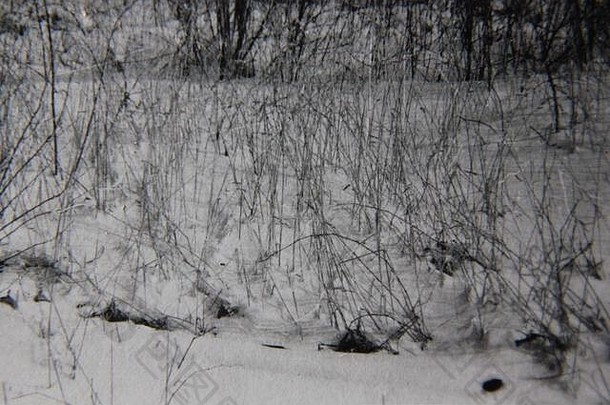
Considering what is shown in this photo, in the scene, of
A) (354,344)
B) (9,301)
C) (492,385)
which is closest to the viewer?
(492,385)

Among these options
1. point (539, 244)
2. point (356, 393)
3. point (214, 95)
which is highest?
point (214, 95)

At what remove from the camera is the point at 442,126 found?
2.60 meters

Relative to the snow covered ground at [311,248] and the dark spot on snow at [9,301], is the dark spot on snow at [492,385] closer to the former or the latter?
the snow covered ground at [311,248]

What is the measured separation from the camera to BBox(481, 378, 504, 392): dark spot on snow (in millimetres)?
1425

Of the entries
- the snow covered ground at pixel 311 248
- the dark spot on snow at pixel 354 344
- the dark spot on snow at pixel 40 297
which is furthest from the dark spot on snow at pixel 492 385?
the dark spot on snow at pixel 40 297

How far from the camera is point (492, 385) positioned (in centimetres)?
144

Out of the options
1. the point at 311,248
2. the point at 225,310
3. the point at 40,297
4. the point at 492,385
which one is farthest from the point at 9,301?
the point at 492,385

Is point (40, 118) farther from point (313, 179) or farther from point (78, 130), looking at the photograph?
point (313, 179)

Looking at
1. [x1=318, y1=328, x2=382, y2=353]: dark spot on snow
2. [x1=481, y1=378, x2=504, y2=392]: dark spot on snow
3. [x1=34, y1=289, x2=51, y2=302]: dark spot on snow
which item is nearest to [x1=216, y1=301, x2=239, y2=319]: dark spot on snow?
[x1=318, y1=328, x2=382, y2=353]: dark spot on snow

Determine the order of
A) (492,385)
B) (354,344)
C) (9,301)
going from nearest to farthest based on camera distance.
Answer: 1. (492,385)
2. (354,344)
3. (9,301)

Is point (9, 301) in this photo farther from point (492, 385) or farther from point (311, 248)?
point (492, 385)

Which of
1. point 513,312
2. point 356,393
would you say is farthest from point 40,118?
point 513,312

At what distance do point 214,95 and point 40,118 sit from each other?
0.91m

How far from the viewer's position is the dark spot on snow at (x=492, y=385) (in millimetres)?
1425
